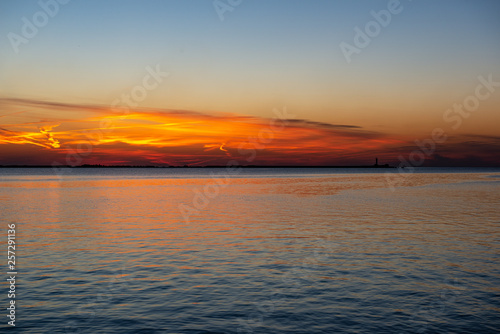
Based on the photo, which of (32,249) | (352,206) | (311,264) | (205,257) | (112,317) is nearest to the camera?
(112,317)

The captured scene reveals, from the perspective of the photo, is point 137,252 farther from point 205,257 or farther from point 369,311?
point 369,311

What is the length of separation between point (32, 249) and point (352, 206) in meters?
40.0

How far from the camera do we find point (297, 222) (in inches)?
1657

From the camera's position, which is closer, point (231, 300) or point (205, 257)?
point (231, 300)

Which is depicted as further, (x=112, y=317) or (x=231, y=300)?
(x=231, y=300)

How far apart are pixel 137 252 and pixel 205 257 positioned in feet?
14.4

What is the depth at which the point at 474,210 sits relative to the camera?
5238 centimetres

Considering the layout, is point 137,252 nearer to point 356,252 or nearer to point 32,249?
point 32,249

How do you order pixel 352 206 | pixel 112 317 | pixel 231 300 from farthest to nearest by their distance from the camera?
pixel 352 206, pixel 231 300, pixel 112 317

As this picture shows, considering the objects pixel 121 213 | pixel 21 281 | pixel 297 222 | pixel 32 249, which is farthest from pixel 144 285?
pixel 121 213

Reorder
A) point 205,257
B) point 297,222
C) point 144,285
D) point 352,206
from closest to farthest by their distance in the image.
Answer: point 144,285, point 205,257, point 297,222, point 352,206

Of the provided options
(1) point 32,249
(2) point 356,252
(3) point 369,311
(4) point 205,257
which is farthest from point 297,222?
(3) point 369,311

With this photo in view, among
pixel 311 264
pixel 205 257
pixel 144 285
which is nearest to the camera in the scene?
pixel 144 285

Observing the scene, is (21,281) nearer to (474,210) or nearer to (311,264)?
(311,264)
